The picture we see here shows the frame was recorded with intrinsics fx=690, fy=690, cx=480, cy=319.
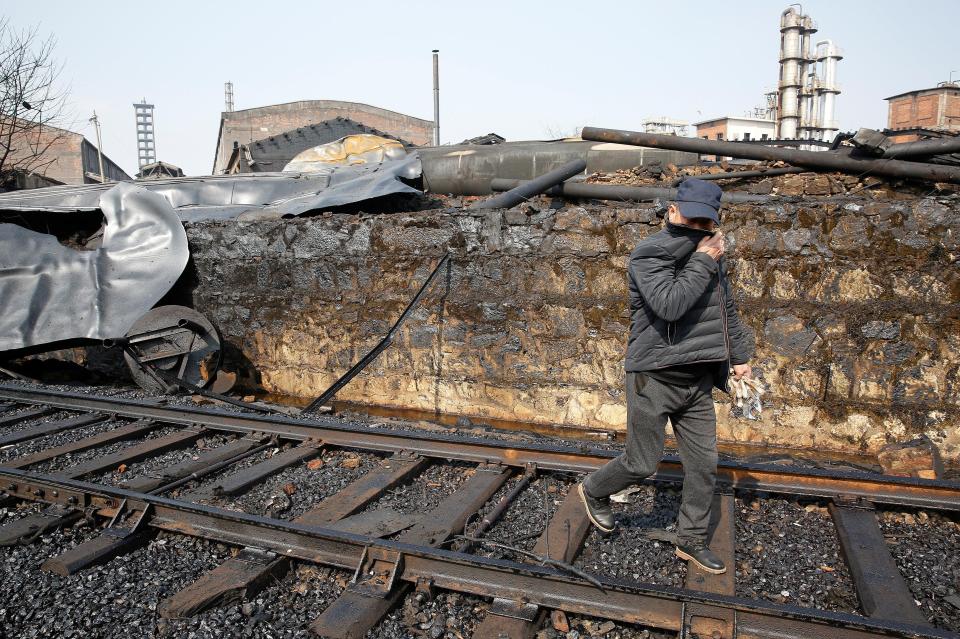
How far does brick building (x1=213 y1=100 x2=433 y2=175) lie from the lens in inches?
1571

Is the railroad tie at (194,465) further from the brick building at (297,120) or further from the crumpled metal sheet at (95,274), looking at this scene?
the brick building at (297,120)

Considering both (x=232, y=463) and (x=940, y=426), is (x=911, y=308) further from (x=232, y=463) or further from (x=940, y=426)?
(x=232, y=463)

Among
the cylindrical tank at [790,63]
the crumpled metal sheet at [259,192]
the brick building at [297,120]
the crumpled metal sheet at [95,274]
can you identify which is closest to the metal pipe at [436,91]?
the crumpled metal sheet at [259,192]

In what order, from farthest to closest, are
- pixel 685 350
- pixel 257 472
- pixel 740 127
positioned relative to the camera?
pixel 740 127
pixel 257 472
pixel 685 350

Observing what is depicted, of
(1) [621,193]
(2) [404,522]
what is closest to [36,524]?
(2) [404,522]

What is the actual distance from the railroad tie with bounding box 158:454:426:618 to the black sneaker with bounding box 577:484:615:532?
41.7 inches

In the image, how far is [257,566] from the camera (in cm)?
335

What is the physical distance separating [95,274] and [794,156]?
7.75 meters

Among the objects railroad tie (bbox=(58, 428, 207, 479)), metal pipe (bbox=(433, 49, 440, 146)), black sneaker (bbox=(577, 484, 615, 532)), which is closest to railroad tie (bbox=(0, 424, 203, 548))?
railroad tie (bbox=(58, 428, 207, 479))

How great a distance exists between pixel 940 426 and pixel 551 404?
10.5ft

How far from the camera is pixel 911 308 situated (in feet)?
18.2

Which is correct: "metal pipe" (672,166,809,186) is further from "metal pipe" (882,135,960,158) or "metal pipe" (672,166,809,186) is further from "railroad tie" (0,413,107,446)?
"railroad tie" (0,413,107,446)

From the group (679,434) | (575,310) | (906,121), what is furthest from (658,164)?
(906,121)

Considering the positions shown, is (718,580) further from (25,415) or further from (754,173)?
(25,415)
